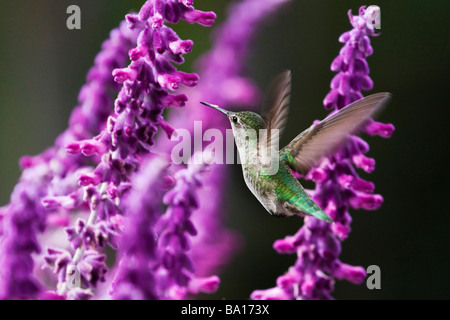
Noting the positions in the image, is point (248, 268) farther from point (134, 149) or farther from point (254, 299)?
point (134, 149)

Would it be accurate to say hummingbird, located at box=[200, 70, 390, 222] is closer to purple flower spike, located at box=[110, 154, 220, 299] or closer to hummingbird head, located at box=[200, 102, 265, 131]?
hummingbird head, located at box=[200, 102, 265, 131]

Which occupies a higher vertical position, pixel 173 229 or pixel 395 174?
pixel 395 174

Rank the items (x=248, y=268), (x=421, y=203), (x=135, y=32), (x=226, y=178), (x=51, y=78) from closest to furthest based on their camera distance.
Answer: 1. (x=135, y=32)
2. (x=226, y=178)
3. (x=51, y=78)
4. (x=248, y=268)
5. (x=421, y=203)

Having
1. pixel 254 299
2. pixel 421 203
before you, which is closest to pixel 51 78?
pixel 254 299

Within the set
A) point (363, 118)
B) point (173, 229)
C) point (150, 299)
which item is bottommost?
point (150, 299)

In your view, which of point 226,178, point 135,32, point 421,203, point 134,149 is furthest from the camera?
point 421,203

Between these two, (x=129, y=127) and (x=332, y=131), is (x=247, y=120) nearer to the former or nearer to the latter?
(x=332, y=131)

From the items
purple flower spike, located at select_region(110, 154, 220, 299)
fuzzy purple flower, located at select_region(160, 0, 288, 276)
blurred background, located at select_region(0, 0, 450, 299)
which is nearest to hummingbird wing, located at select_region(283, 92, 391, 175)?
purple flower spike, located at select_region(110, 154, 220, 299)
